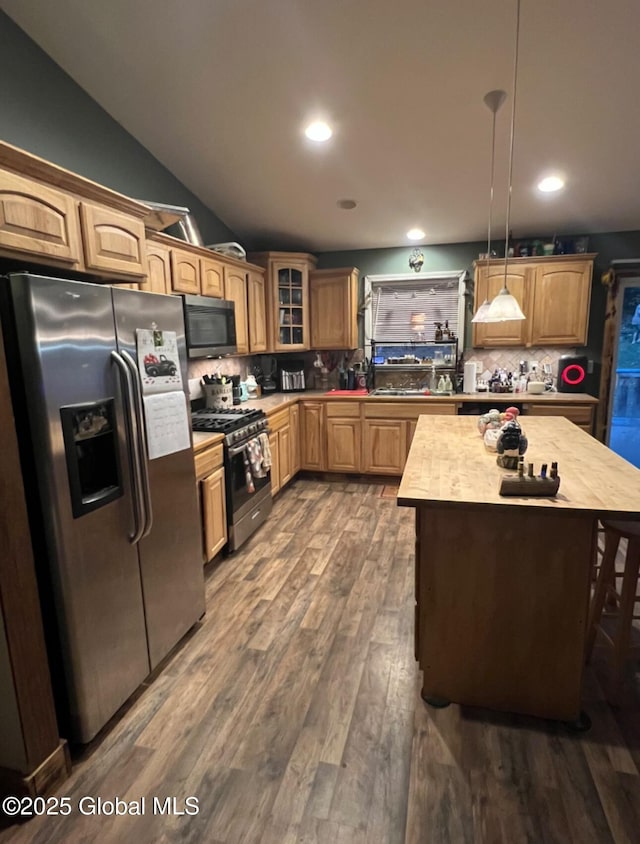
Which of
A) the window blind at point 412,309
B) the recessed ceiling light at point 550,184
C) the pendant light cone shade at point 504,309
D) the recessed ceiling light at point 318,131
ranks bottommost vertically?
the pendant light cone shade at point 504,309

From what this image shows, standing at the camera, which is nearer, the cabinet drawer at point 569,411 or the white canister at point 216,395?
the white canister at point 216,395

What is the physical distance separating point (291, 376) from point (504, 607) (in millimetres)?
3644

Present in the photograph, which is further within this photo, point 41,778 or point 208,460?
point 208,460

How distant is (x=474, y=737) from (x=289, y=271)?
4170mm

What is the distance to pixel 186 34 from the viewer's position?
7.76 feet

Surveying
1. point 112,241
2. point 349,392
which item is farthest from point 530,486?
point 349,392

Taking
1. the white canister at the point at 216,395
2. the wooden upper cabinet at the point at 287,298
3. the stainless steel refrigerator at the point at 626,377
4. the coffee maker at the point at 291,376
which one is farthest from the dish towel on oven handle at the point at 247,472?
the stainless steel refrigerator at the point at 626,377

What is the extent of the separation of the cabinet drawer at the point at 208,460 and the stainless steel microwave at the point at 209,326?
666 mm

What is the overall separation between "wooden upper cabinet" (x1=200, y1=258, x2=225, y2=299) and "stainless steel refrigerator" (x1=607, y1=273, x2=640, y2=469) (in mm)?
3702

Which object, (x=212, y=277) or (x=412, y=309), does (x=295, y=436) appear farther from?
(x=412, y=309)

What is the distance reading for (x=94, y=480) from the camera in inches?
68.0

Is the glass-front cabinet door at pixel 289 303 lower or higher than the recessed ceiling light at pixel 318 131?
lower

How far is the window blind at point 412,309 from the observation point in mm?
4812

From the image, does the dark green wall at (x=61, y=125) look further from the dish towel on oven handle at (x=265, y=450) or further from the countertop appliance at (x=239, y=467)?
the dish towel on oven handle at (x=265, y=450)
